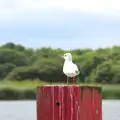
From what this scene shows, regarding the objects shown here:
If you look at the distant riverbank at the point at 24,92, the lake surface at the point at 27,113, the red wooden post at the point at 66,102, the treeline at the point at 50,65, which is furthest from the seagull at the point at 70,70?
the treeline at the point at 50,65

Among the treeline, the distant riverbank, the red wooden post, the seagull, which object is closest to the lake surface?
the distant riverbank

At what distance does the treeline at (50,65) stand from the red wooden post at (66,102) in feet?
152

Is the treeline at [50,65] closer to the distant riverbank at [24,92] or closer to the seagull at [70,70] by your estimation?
the distant riverbank at [24,92]

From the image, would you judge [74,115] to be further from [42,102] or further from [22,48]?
[22,48]

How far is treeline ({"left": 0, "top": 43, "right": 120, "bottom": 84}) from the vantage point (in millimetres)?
61875

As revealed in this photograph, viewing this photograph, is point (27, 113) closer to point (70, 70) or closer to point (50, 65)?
point (70, 70)

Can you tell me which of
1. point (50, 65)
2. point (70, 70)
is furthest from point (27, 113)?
point (50, 65)

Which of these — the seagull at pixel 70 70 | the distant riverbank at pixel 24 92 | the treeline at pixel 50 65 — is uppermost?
the seagull at pixel 70 70

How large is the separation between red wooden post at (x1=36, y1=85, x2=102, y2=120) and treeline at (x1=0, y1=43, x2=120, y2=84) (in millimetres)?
46193

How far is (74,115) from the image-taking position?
8.50 metres

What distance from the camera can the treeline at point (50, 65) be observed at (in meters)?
61.9

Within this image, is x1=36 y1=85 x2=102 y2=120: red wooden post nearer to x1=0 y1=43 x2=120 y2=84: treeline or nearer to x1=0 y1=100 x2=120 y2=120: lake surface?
x1=0 y1=100 x2=120 y2=120: lake surface

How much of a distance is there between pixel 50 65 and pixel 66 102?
60.0 m

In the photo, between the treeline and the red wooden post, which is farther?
the treeline
